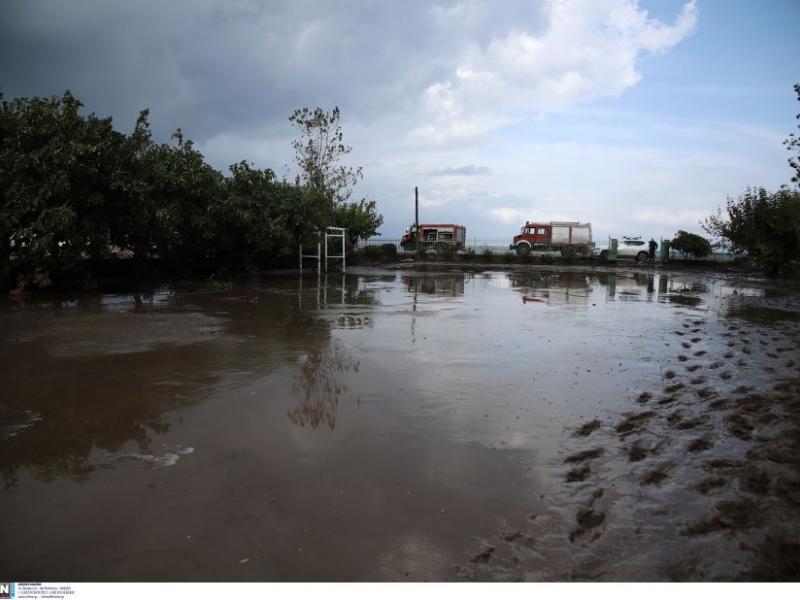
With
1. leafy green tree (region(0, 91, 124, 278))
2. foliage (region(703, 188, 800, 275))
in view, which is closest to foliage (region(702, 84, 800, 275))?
foliage (region(703, 188, 800, 275))

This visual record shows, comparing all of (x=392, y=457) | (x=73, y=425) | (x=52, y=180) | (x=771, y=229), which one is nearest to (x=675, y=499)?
(x=392, y=457)

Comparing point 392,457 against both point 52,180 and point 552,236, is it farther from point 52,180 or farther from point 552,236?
point 552,236

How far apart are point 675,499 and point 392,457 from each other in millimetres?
1823

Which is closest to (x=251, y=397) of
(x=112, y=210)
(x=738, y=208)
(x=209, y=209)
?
(x=112, y=210)

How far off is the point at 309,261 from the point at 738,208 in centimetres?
2229

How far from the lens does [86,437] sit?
14.1 ft

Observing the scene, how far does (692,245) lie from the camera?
3709 cm

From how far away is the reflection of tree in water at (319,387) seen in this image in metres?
4.83

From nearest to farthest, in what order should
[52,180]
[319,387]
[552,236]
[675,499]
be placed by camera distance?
[675,499] < [319,387] < [52,180] < [552,236]

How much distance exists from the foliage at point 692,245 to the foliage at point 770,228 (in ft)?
25.9

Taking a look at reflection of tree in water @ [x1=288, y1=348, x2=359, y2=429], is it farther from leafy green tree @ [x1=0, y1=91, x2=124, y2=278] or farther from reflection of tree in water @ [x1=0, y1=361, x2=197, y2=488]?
leafy green tree @ [x1=0, y1=91, x2=124, y2=278]

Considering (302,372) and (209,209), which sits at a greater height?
(209,209)

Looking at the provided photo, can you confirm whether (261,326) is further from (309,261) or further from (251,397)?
(309,261)

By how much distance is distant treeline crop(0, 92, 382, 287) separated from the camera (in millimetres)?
13180
